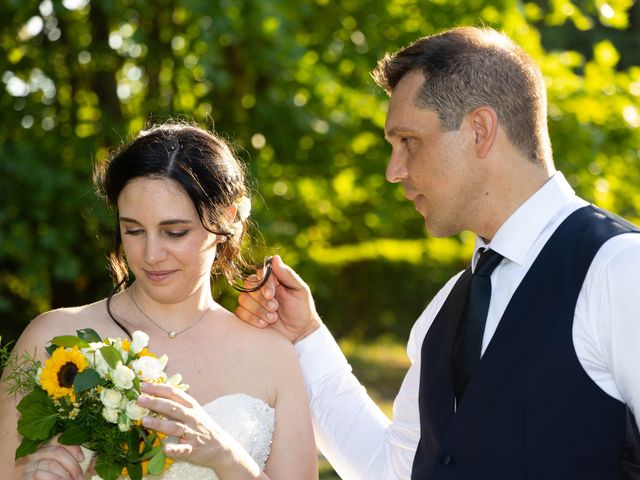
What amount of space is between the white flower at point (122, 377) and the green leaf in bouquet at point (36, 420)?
0.20m

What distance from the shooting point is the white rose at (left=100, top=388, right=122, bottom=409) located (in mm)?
2518

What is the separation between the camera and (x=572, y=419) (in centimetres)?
246

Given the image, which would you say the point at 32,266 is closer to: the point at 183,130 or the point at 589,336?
the point at 183,130

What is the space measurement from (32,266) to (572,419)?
169 inches

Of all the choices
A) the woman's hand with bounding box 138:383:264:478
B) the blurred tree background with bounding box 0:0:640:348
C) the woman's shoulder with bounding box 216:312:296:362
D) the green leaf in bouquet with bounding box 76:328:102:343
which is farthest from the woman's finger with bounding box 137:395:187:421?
the blurred tree background with bounding box 0:0:640:348

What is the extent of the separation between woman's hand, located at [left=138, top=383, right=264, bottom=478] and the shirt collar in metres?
0.97

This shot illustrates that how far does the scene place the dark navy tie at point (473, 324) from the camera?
8.97 feet

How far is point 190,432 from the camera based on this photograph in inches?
103

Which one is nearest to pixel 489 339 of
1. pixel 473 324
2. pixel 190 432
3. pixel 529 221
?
pixel 473 324

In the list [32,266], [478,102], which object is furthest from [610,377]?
[32,266]

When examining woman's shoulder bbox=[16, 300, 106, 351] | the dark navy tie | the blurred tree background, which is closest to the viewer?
the dark navy tie

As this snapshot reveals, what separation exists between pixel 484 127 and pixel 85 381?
133 centimetres

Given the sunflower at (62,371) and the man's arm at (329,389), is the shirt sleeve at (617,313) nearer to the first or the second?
the man's arm at (329,389)

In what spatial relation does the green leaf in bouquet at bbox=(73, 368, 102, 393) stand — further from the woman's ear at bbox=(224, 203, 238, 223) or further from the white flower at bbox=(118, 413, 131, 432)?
the woman's ear at bbox=(224, 203, 238, 223)
